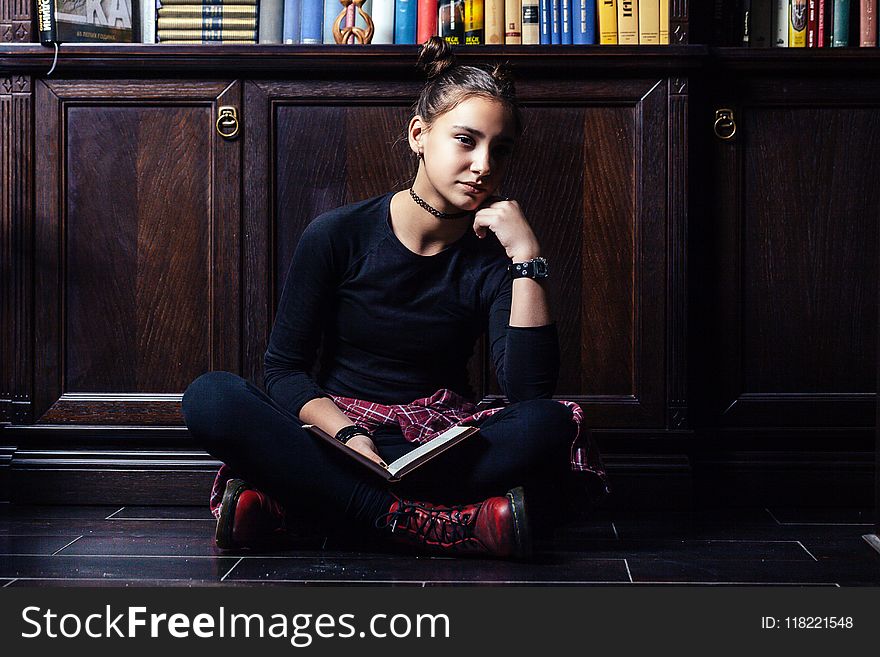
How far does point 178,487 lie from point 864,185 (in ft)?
4.68

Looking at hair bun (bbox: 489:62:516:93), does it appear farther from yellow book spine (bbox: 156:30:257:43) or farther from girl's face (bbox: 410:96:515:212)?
yellow book spine (bbox: 156:30:257:43)

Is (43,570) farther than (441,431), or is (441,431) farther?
(441,431)

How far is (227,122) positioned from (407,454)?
802 mm

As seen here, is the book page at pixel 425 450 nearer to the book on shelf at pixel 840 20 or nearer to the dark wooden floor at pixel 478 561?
the dark wooden floor at pixel 478 561

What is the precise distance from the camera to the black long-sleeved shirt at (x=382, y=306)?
1592 millimetres

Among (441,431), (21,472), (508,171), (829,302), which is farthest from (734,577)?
(21,472)

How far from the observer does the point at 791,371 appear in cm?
190

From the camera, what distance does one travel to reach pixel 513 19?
73.4 inches

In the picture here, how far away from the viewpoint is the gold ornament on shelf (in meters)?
1.87

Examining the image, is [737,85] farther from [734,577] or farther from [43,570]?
[43,570]

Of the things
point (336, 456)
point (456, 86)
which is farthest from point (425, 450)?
point (456, 86)

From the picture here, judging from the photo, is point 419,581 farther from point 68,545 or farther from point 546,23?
point 546,23

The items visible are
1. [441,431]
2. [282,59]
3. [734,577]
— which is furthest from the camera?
[282,59]

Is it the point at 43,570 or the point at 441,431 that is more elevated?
the point at 441,431
